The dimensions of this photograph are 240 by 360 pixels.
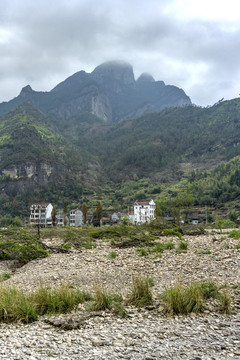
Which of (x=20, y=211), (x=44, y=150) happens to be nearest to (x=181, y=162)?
(x=44, y=150)

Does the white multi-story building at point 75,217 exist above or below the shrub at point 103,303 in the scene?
below

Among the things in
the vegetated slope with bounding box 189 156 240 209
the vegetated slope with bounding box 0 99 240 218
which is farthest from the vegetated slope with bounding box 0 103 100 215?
the vegetated slope with bounding box 189 156 240 209

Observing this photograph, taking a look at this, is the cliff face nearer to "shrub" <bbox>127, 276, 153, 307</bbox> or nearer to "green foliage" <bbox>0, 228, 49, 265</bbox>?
"green foliage" <bbox>0, 228, 49, 265</bbox>

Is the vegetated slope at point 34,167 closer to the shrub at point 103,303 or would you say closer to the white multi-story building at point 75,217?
the white multi-story building at point 75,217

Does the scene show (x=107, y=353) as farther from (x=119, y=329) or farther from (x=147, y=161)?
(x=147, y=161)

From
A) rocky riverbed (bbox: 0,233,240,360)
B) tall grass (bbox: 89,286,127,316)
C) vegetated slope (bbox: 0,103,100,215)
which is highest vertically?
vegetated slope (bbox: 0,103,100,215)

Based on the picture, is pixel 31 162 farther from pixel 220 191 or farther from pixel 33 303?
pixel 33 303

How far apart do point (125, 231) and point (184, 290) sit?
49.6ft

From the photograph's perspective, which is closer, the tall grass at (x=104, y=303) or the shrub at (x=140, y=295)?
the tall grass at (x=104, y=303)

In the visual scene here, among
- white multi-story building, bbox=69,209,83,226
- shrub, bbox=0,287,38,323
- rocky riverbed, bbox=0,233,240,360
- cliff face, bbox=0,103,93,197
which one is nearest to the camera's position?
rocky riverbed, bbox=0,233,240,360

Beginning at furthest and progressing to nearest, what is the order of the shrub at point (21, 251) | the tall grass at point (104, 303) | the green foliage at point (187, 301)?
the shrub at point (21, 251) → the tall grass at point (104, 303) → the green foliage at point (187, 301)

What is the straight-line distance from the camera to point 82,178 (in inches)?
6580

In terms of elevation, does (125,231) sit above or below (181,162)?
below

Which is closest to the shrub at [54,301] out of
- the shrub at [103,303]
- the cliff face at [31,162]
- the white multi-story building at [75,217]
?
the shrub at [103,303]
